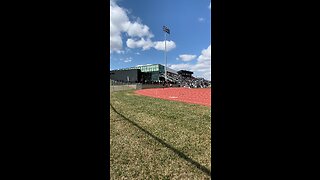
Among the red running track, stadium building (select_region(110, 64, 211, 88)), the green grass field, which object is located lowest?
the green grass field

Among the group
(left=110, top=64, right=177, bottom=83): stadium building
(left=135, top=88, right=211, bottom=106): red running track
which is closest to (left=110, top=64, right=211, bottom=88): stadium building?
(left=110, top=64, right=177, bottom=83): stadium building

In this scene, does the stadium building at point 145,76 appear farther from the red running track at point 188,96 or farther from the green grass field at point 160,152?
the green grass field at point 160,152

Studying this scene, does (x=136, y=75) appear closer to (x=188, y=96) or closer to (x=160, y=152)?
(x=188, y=96)

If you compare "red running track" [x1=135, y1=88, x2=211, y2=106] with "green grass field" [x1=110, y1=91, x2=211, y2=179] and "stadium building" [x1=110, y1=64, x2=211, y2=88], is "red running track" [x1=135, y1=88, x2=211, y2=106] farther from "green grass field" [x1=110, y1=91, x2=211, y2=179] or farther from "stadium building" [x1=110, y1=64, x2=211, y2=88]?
"stadium building" [x1=110, y1=64, x2=211, y2=88]

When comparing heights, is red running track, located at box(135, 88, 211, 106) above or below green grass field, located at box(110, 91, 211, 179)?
above

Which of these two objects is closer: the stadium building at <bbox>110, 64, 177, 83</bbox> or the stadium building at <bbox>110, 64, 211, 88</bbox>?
the stadium building at <bbox>110, 64, 211, 88</bbox>

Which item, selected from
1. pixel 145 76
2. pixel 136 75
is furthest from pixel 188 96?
pixel 145 76

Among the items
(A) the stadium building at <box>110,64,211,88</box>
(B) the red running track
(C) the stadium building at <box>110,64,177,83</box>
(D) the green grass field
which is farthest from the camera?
(C) the stadium building at <box>110,64,177,83</box>

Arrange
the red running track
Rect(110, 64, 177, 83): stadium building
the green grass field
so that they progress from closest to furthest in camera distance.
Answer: the green grass field, the red running track, Rect(110, 64, 177, 83): stadium building
